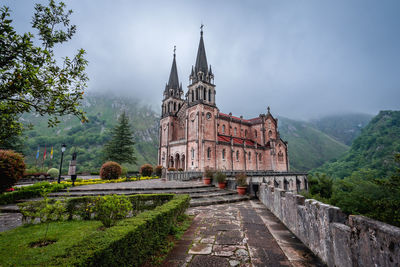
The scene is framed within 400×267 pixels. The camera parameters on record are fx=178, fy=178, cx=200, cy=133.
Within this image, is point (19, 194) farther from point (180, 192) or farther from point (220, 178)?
point (220, 178)

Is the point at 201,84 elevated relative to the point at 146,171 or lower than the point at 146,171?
elevated

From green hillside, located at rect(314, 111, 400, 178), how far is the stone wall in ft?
169

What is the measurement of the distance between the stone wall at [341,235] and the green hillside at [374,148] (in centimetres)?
5138

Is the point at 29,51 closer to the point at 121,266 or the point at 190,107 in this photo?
the point at 121,266

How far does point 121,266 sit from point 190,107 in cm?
3117

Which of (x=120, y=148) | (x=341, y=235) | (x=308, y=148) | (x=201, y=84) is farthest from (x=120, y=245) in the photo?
(x=308, y=148)

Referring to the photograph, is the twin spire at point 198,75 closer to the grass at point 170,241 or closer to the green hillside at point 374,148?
the grass at point 170,241

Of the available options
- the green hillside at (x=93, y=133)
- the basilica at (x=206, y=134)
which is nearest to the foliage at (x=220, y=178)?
the basilica at (x=206, y=134)

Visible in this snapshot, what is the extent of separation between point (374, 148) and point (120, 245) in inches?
3081

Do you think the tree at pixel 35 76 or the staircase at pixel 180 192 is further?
the staircase at pixel 180 192

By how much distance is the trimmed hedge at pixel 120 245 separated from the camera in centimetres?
219

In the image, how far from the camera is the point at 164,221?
4.39 metres

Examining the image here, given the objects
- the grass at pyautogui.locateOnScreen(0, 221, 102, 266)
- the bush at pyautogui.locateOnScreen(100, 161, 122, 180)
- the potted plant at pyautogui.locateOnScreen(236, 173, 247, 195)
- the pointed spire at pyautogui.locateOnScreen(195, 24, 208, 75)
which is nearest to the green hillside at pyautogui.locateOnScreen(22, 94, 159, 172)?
the bush at pyautogui.locateOnScreen(100, 161, 122, 180)

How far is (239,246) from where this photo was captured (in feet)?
13.8
